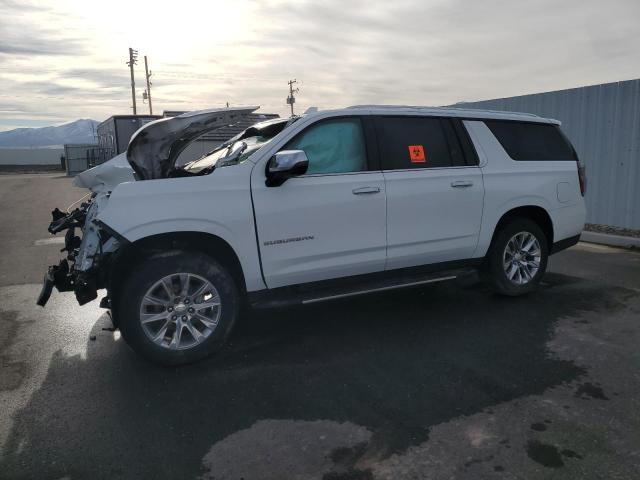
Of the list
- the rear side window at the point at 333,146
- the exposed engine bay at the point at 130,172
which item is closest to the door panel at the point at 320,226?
the rear side window at the point at 333,146

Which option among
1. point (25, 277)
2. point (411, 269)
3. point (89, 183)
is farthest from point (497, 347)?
point (25, 277)

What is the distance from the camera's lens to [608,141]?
29.3 ft

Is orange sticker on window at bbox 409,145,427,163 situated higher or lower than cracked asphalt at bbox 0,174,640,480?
higher

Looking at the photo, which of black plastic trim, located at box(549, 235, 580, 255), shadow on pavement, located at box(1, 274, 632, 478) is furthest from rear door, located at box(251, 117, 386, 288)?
black plastic trim, located at box(549, 235, 580, 255)

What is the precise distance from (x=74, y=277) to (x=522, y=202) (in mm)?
4205

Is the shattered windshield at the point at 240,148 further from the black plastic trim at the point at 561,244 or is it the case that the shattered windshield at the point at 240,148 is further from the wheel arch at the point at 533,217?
the black plastic trim at the point at 561,244

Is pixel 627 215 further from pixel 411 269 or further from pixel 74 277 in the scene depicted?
pixel 74 277

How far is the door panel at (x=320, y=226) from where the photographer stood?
4086 millimetres

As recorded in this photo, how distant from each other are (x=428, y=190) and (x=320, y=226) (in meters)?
1.12

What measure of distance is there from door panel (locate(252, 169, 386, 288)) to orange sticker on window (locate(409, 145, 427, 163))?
1.46 ft

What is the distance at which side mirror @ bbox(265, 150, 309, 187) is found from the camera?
3863 mm

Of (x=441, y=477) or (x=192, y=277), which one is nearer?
(x=441, y=477)

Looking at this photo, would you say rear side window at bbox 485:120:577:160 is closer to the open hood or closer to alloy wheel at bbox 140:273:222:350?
the open hood

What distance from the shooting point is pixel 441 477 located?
2.60m
